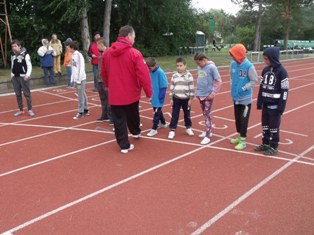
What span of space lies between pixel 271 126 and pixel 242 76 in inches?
35.7

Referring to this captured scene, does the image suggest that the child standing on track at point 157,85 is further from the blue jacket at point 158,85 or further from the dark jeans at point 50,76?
the dark jeans at point 50,76

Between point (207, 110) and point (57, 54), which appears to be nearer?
point (207, 110)

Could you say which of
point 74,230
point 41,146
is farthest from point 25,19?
point 74,230

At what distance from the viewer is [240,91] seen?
566 centimetres

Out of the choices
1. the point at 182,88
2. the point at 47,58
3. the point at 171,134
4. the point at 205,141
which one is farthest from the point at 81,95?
the point at 47,58

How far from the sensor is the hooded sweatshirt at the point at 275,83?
519 centimetres

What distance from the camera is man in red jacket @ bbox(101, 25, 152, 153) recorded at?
5391mm

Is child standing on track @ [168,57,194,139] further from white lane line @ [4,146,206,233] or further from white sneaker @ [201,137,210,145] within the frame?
white lane line @ [4,146,206,233]

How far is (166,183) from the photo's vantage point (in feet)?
14.8

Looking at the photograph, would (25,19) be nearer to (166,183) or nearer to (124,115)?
(124,115)

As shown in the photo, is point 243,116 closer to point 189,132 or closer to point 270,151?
point 270,151

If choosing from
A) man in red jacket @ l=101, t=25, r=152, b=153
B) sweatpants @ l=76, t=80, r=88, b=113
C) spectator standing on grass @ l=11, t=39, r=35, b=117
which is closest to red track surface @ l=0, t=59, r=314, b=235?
man in red jacket @ l=101, t=25, r=152, b=153

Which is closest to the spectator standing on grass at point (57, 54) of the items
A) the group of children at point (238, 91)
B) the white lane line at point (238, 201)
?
the group of children at point (238, 91)

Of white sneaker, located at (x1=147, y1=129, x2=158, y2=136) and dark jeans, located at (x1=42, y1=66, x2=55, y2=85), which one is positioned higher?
dark jeans, located at (x1=42, y1=66, x2=55, y2=85)
